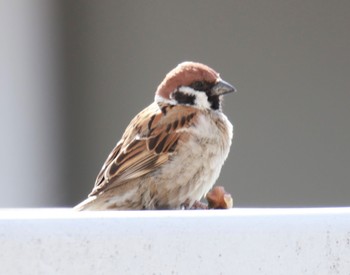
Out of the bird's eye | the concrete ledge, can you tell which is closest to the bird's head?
the bird's eye

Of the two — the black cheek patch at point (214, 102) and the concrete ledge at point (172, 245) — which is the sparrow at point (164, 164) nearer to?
the black cheek patch at point (214, 102)

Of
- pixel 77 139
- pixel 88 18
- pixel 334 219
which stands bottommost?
pixel 77 139

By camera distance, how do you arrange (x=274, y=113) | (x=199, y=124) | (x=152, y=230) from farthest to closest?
(x=274, y=113), (x=199, y=124), (x=152, y=230)

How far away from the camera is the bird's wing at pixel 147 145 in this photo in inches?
112

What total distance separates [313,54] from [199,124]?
7.72ft

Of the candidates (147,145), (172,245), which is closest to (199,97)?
(147,145)

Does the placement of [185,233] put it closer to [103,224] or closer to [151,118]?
[103,224]

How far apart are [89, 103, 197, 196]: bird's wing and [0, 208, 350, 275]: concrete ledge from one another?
51.9 inches

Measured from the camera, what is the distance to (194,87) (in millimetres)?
3049

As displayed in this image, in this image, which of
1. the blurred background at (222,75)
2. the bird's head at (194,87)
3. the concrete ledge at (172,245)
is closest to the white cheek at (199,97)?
the bird's head at (194,87)

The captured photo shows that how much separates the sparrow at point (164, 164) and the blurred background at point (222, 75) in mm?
2063

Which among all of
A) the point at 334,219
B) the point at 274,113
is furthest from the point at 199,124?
the point at 274,113

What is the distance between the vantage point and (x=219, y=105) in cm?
310

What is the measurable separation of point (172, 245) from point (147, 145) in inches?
56.5
